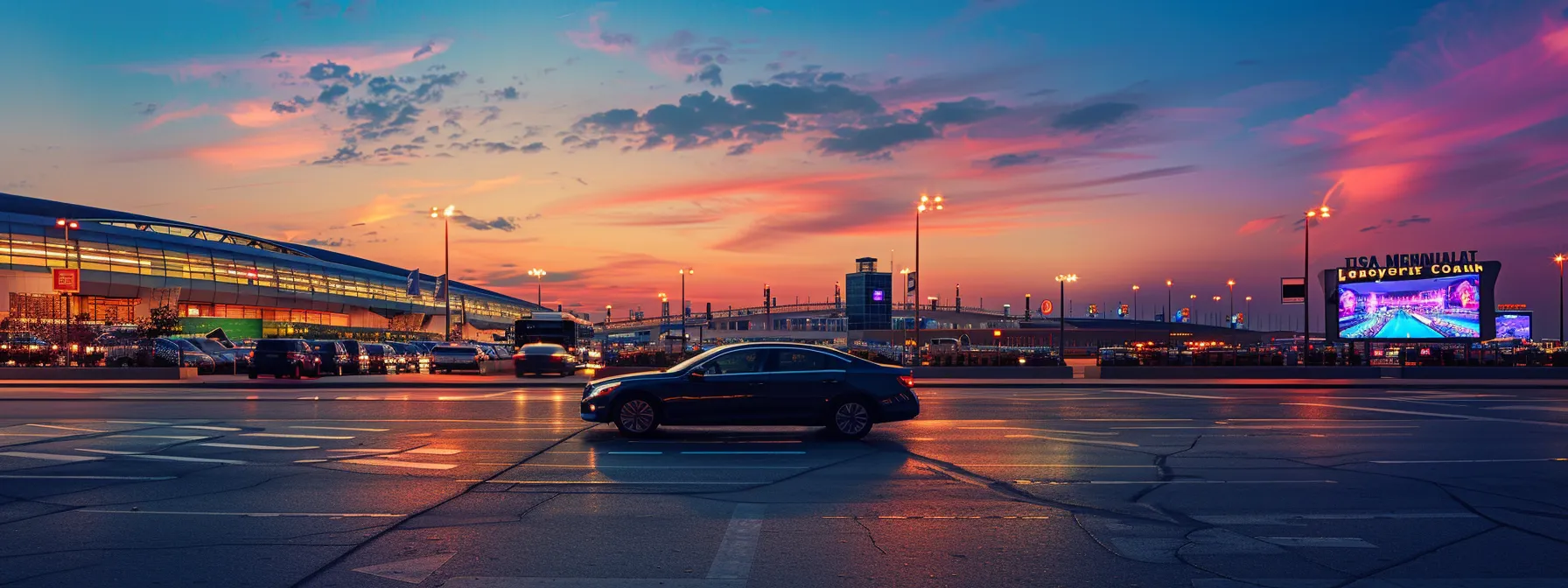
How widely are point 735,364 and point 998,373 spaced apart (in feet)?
72.7

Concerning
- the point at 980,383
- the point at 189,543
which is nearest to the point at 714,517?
the point at 189,543

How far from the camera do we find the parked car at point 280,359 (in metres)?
36.2

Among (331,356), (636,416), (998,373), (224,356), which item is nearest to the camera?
(636,416)

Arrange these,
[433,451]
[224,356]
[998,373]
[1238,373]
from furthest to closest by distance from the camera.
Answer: [224,356] < [1238,373] < [998,373] < [433,451]

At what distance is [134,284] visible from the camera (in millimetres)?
89438

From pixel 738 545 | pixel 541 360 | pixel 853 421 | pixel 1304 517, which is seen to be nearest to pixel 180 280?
pixel 541 360

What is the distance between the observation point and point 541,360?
3944 centimetres

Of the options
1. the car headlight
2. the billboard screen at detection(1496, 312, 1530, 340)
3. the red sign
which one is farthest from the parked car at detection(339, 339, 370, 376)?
the billboard screen at detection(1496, 312, 1530, 340)

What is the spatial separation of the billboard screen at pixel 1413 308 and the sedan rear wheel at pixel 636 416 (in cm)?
4001

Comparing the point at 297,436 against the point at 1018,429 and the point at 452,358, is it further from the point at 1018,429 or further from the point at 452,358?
the point at 452,358

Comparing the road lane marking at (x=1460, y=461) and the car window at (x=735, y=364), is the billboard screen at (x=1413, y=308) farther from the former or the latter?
the car window at (x=735, y=364)

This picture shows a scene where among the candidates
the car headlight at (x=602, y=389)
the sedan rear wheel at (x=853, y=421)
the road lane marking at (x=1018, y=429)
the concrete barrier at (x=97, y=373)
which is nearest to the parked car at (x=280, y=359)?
the concrete barrier at (x=97, y=373)

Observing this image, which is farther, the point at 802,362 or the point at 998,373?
the point at 998,373

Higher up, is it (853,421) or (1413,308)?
(1413,308)
